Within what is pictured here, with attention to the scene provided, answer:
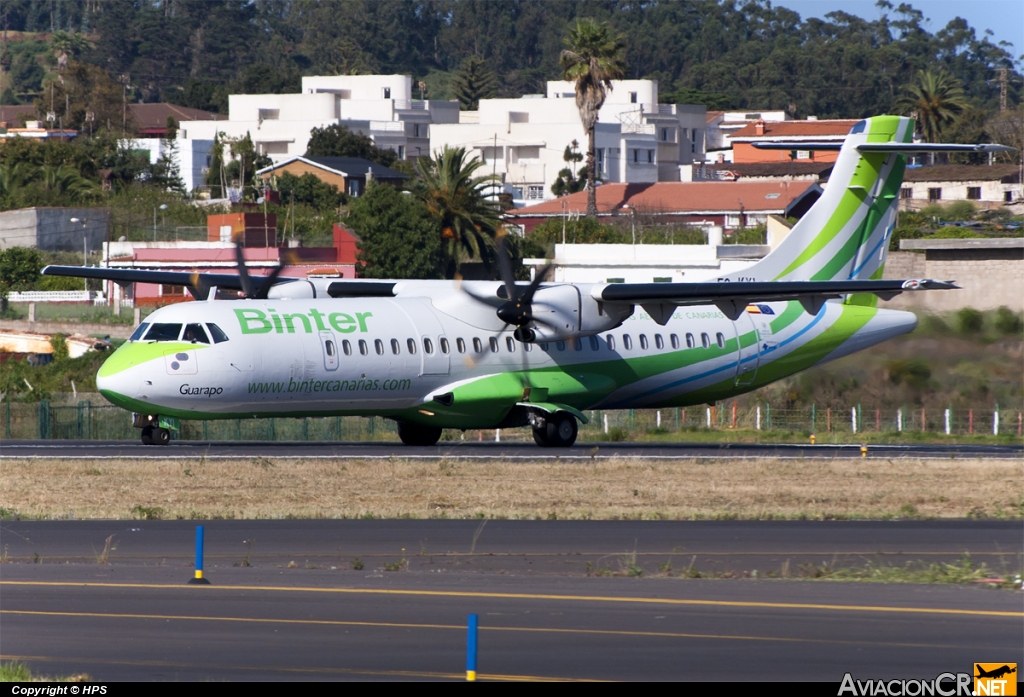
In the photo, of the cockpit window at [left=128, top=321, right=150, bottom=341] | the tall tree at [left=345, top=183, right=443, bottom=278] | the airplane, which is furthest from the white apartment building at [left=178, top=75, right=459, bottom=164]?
the cockpit window at [left=128, top=321, right=150, bottom=341]

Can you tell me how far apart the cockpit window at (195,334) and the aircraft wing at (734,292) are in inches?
297

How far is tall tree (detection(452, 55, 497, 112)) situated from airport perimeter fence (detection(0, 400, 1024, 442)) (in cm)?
12146

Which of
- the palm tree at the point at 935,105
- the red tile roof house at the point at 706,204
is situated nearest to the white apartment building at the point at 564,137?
the red tile roof house at the point at 706,204

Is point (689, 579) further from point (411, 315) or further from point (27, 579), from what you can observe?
point (411, 315)

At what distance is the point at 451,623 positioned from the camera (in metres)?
10.9

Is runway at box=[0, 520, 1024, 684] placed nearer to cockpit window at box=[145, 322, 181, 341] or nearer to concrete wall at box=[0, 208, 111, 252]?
cockpit window at box=[145, 322, 181, 341]

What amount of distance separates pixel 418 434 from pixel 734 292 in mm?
6930

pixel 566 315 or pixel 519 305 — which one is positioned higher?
pixel 519 305

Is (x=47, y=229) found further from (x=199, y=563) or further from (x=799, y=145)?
(x=199, y=563)

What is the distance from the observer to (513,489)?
67.1ft

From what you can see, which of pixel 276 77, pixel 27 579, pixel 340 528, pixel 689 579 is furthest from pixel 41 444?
pixel 276 77

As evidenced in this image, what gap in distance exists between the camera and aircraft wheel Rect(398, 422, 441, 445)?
90.7ft

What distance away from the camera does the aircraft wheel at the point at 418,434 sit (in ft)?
90.7

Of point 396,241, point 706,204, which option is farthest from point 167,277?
point 706,204
